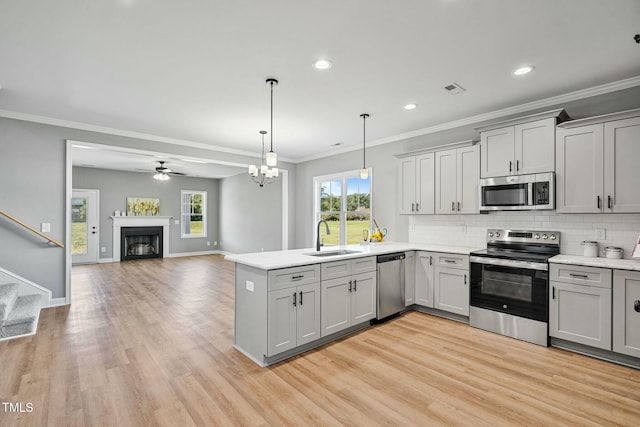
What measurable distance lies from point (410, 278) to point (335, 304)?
1502 millimetres

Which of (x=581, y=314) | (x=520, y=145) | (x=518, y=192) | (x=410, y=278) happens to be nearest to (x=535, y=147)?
(x=520, y=145)

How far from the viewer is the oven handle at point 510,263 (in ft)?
10.5

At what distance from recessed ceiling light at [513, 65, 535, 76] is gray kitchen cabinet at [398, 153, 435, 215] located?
1.55 m

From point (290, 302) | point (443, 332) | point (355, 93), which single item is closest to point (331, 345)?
point (290, 302)

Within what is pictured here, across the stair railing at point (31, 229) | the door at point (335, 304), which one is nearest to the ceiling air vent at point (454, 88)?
the door at point (335, 304)

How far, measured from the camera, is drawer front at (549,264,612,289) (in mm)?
2842

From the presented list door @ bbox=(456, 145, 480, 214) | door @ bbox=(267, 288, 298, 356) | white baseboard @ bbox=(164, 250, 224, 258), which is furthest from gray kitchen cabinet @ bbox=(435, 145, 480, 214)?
white baseboard @ bbox=(164, 250, 224, 258)

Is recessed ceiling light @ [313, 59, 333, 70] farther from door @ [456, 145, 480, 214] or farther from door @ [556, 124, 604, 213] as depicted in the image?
door @ [556, 124, 604, 213]

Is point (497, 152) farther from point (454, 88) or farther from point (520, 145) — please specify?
point (454, 88)

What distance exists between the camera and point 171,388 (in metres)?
2.38

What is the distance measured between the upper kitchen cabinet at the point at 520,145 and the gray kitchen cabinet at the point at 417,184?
0.74m

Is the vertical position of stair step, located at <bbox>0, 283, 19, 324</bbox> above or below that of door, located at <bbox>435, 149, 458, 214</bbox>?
below

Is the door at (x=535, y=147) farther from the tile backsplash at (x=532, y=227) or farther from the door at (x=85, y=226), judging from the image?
the door at (x=85, y=226)

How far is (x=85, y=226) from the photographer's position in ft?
28.2
